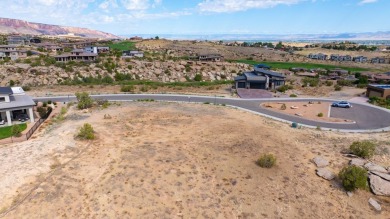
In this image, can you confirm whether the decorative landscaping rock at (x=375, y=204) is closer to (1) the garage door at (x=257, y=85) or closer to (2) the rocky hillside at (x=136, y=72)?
(1) the garage door at (x=257, y=85)

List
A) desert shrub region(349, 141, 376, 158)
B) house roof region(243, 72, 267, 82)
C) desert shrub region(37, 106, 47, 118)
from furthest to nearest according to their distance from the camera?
1. house roof region(243, 72, 267, 82)
2. desert shrub region(37, 106, 47, 118)
3. desert shrub region(349, 141, 376, 158)

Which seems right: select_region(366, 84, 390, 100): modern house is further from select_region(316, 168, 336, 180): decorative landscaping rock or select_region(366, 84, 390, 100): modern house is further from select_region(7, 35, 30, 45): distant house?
select_region(7, 35, 30, 45): distant house

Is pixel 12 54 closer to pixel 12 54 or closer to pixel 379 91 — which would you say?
pixel 12 54

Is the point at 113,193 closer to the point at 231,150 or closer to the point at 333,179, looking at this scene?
the point at 231,150

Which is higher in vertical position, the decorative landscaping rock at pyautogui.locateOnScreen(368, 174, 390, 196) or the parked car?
the parked car

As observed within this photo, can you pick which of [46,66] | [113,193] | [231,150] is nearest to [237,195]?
[231,150]

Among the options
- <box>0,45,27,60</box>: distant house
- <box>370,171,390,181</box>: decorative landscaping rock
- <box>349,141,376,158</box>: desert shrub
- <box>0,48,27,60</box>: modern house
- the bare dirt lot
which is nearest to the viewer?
the bare dirt lot

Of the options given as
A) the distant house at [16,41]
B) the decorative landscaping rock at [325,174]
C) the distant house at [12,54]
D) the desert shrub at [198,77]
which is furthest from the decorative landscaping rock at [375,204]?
the distant house at [16,41]

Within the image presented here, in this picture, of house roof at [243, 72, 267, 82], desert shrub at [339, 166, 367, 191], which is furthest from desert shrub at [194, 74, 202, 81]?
desert shrub at [339, 166, 367, 191]
